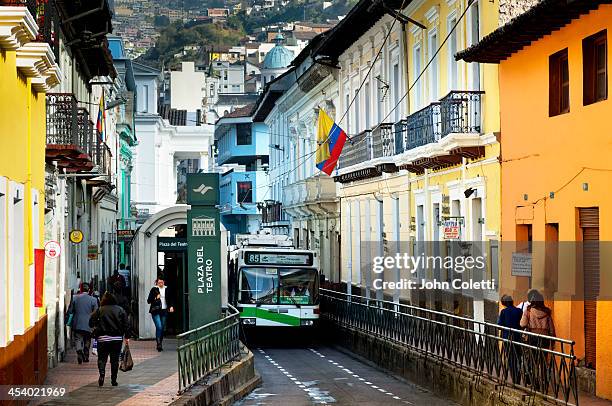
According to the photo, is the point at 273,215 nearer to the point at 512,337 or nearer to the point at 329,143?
the point at 329,143

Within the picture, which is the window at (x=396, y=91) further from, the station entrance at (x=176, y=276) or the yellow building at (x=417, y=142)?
the station entrance at (x=176, y=276)

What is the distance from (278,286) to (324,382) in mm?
10843

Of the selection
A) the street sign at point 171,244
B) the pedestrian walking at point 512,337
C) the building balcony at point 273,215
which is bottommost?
the pedestrian walking at point 512,337

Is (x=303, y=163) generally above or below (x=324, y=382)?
above

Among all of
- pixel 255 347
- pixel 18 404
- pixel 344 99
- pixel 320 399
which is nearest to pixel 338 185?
pixel 344 99

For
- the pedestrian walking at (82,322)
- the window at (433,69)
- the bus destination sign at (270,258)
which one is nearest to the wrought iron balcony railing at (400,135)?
the window at (433,69)

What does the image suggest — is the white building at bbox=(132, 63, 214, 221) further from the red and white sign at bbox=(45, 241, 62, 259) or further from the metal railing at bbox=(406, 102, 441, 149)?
Answer: the red and white sign at bbox=(45, 241, 62, 259)

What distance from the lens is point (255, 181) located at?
95562 mm

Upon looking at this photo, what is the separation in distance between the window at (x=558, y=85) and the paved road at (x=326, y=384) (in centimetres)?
545

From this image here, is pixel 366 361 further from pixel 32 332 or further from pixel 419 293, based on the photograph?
pixel 32 332

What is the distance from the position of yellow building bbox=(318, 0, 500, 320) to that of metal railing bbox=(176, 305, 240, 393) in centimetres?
515

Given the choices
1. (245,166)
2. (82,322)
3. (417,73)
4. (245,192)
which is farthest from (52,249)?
(245,166)

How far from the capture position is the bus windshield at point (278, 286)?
124 ft

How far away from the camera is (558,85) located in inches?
872
